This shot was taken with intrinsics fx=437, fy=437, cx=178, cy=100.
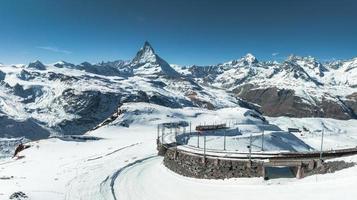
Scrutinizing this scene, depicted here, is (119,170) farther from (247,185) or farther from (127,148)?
(127,148)

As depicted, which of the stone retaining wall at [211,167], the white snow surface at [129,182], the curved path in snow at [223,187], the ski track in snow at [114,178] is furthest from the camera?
the stone retaining wall at [211,167]

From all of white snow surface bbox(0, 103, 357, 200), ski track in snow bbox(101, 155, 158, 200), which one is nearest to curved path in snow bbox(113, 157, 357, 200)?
white snow surface bbox(0, 103, 357, 200)

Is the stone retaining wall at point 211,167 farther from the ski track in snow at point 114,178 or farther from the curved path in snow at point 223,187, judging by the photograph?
the ski track in snow at point 114,178

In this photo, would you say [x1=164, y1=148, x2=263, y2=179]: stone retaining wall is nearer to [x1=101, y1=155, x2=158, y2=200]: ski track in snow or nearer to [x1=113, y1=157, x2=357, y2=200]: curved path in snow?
[x1=113, y1=157, x2=357, y2=200]: curved path in snow

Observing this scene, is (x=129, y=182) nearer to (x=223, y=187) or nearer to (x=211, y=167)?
(x=211, y=167)

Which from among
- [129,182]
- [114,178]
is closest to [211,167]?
[129,182]

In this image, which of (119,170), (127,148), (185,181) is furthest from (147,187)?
(127,148)

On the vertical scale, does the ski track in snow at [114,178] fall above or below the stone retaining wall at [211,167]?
below

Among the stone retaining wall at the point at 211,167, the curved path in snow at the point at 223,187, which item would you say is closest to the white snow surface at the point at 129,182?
the curved path in snow at the point at 223,187

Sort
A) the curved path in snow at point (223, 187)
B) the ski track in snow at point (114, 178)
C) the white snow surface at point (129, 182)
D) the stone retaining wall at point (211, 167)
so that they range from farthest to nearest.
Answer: the stone retaining wall at point (211, 167) < the ski track in snow at point (114, 178) < the white snow surface at point (129, 182) < the curved path in snow at point (223, 187)

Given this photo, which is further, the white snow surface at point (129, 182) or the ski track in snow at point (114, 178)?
the ski track in snow at point (114, 178)
